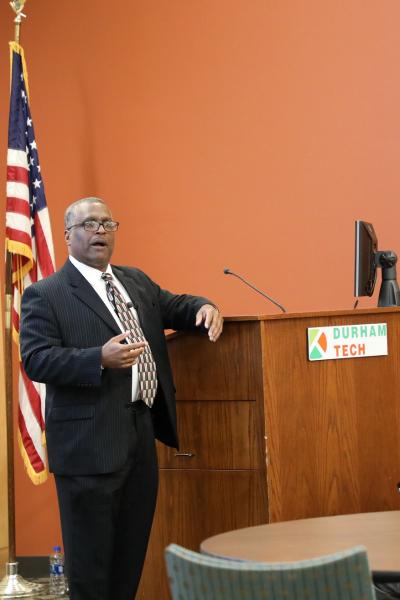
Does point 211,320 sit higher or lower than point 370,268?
lower

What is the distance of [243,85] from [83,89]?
941 mm

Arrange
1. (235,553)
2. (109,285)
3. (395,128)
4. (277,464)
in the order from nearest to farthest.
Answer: (235,553) → (277,464) → (109,285) → (395,128)

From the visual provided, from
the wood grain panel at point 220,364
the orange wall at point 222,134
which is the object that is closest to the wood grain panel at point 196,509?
the wood grain panel at point 220,364

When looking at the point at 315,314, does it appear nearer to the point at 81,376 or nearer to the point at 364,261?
the point at 364,261

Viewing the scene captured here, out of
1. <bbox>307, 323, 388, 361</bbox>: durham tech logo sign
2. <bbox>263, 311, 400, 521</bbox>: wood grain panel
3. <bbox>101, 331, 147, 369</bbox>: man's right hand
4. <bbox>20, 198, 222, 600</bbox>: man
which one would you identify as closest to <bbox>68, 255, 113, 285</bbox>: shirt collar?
<bbox>20, 198, 222, 600</bbox>: man

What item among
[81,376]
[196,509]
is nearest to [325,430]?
[196,509]

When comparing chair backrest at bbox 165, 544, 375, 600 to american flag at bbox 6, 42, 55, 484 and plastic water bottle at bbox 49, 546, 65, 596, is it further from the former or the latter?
plastic water bottle at bbox 49, 546, 65, 596

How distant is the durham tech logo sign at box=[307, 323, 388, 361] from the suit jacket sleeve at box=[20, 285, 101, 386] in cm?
74

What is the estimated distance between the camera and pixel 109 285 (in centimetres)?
360

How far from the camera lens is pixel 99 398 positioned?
134 inches

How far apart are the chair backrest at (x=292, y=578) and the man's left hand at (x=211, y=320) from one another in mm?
1724

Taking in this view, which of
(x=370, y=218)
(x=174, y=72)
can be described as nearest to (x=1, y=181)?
(x=174, y=72)

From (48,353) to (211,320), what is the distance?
574mm

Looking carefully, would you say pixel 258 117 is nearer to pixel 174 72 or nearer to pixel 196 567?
pixel 174 72
